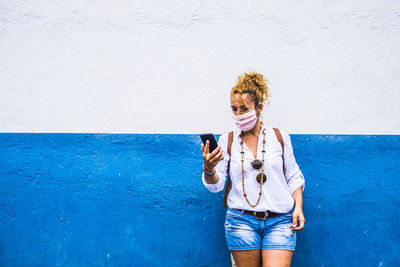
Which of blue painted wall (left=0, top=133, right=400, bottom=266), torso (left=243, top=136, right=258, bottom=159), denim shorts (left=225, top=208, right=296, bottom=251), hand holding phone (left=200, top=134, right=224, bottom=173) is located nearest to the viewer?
hand holding phone (left=200, top=134, right=224, bottom=173)

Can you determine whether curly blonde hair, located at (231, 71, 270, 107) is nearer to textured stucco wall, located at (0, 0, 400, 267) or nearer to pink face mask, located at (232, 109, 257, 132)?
pink face mask, located at (232, 109, 257, 132)

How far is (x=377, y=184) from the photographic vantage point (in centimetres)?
280

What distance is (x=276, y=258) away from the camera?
2045 mm

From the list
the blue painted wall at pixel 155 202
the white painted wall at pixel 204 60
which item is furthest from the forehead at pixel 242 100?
the blue painted wall at pixel 155 202

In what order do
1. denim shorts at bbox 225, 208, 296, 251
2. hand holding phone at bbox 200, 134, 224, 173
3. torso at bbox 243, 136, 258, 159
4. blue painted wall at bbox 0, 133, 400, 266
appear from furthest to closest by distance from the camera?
blue painted wall at bbox 0, 133, 400, 266, torso at bbox 243, 136, 258, 159, denim shorts at bbox 225, 208, 296, 251, hand holding phone at bbox 200, 134, 224, 173

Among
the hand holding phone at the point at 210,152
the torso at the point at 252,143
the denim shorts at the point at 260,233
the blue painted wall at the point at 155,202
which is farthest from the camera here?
the blue painted wall at the point at 155,202

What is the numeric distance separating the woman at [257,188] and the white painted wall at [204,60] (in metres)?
0.60

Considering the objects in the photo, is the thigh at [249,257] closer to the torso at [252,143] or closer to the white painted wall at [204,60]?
the torso at [252,143]

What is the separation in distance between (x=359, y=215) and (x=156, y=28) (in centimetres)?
247

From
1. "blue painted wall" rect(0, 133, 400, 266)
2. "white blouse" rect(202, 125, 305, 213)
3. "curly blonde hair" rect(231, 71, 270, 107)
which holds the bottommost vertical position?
"blue painted wall" rect(0, 133, 400, 266)

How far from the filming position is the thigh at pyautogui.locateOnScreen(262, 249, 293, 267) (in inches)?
80.3

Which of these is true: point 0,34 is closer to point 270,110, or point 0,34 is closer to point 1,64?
point 1,64

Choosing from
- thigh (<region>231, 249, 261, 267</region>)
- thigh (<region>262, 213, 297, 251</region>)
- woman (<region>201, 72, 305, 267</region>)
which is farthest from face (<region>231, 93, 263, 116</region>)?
thigh (<region>231, 249, 261, 267</region>)

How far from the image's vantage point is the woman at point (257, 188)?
2.12 metres
